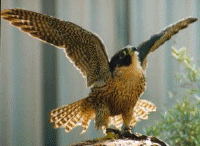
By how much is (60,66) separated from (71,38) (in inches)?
57.8

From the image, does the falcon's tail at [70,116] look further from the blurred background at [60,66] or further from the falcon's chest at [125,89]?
the blurred background at [60,66]

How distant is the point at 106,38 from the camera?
11.7 feet

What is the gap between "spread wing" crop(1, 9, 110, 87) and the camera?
1964 millimetres

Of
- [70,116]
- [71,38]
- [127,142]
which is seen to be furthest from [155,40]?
[127,142]

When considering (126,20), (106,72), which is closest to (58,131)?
(126,20)

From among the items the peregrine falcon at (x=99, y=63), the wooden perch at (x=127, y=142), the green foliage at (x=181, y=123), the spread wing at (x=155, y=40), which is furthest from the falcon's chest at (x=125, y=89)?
the green foliage at (x=181, y=123)

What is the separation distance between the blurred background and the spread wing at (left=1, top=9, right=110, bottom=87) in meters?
1.39

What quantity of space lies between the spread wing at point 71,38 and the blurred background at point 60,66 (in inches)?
54.7

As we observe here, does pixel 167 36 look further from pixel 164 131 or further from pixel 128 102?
pixel 164 131

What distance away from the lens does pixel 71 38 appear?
6.75ft

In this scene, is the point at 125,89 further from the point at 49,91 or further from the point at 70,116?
the point at 49,91

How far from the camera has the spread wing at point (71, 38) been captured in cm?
196

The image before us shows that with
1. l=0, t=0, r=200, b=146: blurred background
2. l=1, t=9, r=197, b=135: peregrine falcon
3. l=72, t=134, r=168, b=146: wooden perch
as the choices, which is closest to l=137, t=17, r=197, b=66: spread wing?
l=1, t=9, r=197, b=135: peregrine falcon

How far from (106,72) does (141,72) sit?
0.18m
